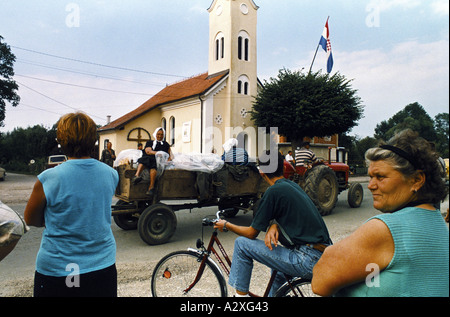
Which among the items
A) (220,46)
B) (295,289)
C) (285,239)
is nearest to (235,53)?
(220,46)

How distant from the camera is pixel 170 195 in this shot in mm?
6426

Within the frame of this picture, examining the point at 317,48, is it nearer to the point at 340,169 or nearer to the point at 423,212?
the point at 340,169

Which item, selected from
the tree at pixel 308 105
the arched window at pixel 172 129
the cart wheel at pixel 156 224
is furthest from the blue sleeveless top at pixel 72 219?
the arched window at pixel 172 129

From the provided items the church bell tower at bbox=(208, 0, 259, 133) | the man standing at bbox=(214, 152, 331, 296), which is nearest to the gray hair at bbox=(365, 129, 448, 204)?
the man standing at bbox=(214, 152, 331, 296)

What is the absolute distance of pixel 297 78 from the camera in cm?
2456

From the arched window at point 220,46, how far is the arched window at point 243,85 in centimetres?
253

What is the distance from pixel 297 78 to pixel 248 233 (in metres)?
23.4

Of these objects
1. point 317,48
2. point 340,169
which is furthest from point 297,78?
point 340,169

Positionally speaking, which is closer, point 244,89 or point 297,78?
point 297,78

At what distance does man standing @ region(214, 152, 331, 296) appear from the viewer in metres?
2.52

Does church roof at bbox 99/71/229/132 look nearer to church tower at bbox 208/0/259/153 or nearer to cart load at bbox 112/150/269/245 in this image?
church tower at bbox 208/0/259/153

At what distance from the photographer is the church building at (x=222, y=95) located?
26.0 meters
